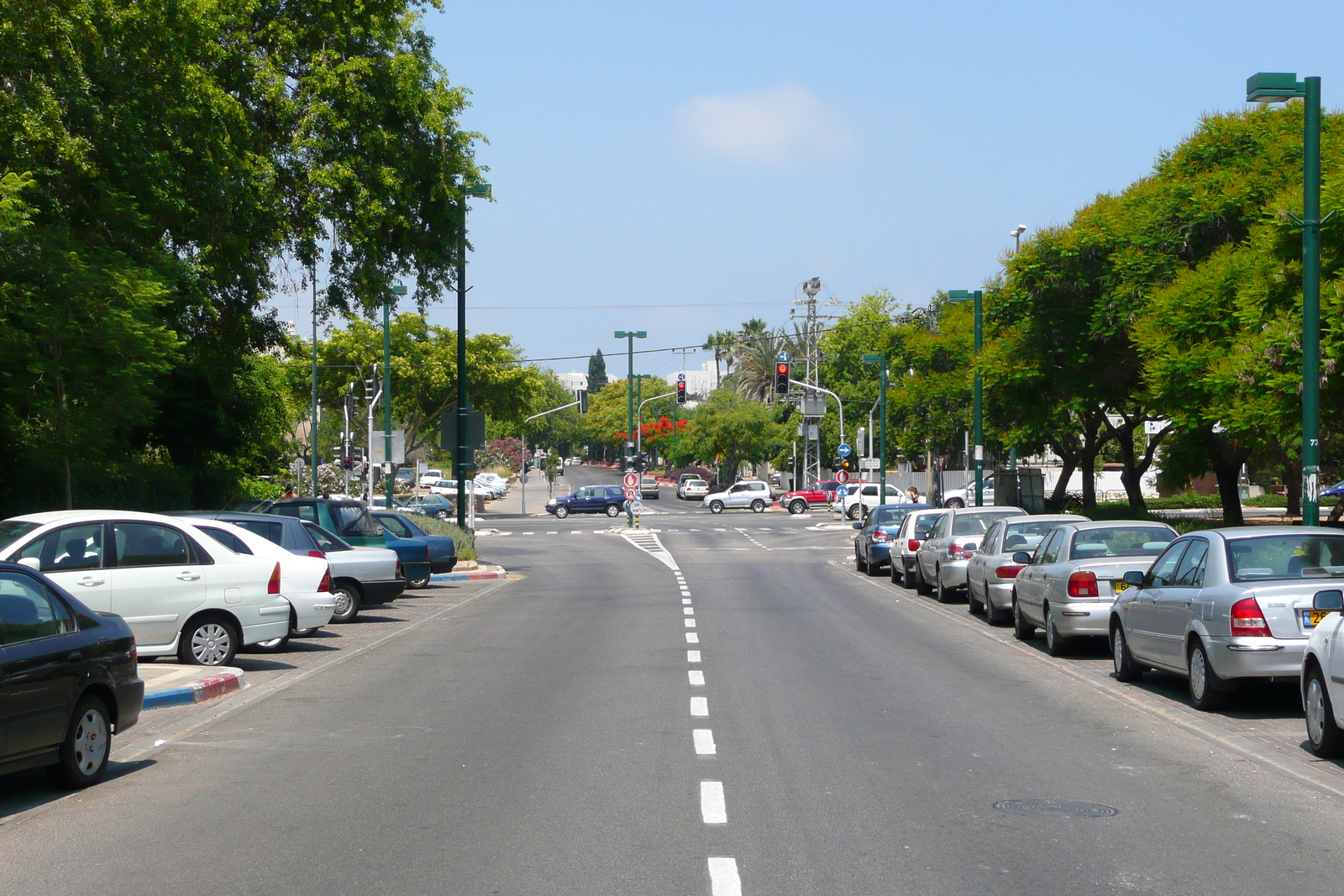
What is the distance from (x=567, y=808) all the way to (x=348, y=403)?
47.2 meters

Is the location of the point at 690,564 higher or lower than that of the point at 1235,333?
lower

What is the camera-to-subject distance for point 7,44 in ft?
63.4

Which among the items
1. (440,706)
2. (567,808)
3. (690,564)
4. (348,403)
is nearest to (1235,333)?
(690,564)

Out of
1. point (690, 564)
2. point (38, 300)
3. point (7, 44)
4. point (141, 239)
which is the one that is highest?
point (7, 44)

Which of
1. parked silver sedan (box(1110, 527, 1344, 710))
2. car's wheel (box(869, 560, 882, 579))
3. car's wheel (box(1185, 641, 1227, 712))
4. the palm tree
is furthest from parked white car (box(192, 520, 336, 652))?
the palm tree

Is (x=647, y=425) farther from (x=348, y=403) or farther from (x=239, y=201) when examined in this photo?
(x=239, y=201)

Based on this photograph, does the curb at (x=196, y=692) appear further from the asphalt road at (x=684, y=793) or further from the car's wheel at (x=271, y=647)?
the car's wheel at (x=271, y=647)

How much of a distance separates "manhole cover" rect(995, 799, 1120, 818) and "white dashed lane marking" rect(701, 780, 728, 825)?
5.11 ft

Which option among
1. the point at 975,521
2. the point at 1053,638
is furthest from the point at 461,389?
the point at 1053,638

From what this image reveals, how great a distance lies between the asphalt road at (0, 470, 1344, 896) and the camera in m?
6.38

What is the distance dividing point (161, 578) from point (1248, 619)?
10.1m

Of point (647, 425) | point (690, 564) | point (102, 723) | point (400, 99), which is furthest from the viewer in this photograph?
point (647, 425)

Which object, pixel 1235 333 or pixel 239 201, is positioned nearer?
pixel 239 201

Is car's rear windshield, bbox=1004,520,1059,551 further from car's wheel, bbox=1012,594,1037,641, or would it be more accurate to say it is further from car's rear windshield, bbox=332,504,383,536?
car's rear windshield, bbox=332,504,383,536
